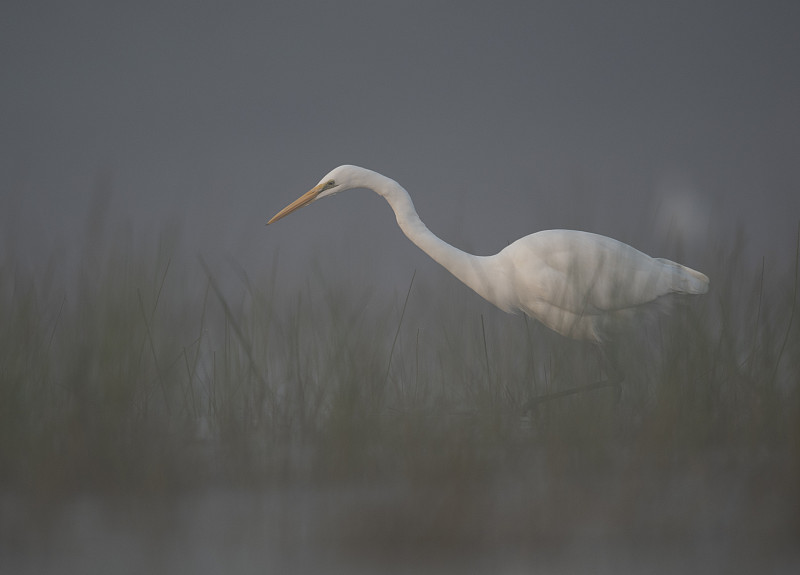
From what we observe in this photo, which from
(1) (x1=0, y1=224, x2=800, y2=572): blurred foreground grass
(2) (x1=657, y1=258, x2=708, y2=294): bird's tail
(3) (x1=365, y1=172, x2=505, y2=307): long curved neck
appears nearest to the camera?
(1) (x1=0, y1=224, x2=800, y2=572): blurred foreground grass

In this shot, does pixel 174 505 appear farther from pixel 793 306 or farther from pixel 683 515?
pixel 793 306

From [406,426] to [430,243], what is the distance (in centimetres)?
123

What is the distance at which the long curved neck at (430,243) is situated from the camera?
2.60 metres

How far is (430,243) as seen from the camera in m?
2.60

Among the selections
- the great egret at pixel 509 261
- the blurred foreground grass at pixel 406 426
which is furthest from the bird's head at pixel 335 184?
the blurred foreground grass at pixel 406 426

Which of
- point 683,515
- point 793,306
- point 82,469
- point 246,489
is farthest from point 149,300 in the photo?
point 793,306

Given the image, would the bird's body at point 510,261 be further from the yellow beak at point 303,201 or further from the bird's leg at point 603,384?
the bird's leg at point 603,384

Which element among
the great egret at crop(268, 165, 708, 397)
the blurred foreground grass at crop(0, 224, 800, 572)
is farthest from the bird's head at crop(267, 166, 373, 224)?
the blurred foreground grass at crop(0, 224, 800, 572)

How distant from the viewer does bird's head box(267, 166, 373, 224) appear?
264 centimetres

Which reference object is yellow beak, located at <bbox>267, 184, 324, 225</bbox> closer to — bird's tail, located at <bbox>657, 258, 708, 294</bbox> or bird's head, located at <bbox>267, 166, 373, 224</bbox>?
bird's head, located at <bbox>267, 166, 373, 224</bbox>

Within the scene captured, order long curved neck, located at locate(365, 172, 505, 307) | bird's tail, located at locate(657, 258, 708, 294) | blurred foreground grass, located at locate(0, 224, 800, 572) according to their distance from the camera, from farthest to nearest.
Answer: long curved neck, located at locate(365, 172, 505, 307) → bird's tail, located at locate(657, 258, 708, 294) → blurred foreground grass, located at locate(0, 224, 800, 572)

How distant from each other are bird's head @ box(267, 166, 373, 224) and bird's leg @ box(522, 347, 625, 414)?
1192mm

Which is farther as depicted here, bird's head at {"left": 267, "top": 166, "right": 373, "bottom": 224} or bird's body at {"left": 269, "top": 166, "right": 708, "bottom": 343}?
bird's head at {"left": 267, "top": 166, "right": 373, "bottom": 224}

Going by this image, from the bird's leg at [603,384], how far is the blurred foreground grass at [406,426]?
2 centimetres
